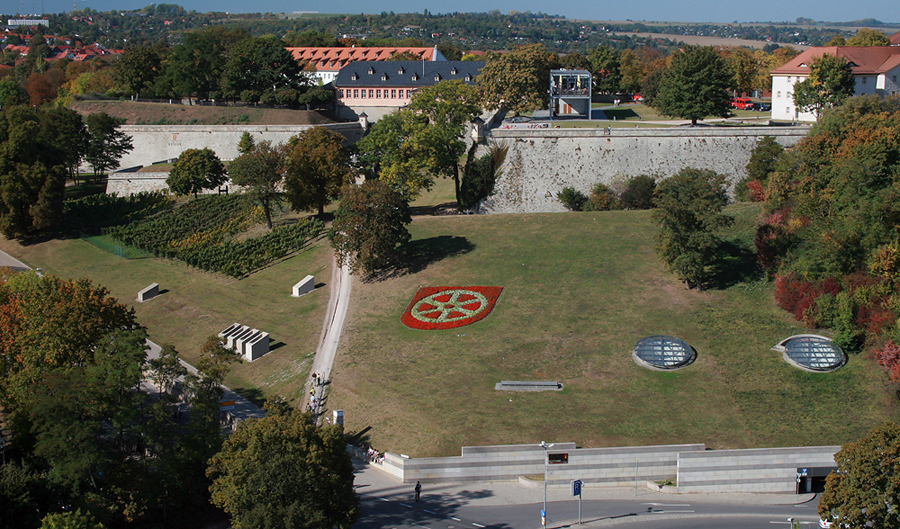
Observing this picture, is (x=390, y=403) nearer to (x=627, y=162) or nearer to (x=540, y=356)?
(x=540, y=356)

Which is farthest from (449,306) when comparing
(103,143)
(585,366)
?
(103,143)

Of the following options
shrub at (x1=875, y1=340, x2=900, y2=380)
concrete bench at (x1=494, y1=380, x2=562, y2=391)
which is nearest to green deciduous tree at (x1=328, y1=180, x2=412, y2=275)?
concrete bench at (x1=494, y1=380, x2=562, y2=391)

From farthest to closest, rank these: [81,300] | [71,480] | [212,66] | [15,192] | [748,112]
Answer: [212,66]
[748,112]
[15,192]
[81,300]
[71,480]

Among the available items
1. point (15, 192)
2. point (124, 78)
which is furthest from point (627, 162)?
point (124, 78)

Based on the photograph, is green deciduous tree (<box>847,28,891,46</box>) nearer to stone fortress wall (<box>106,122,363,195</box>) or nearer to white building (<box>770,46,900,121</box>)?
white building (<box>770,46,900,121</box>)

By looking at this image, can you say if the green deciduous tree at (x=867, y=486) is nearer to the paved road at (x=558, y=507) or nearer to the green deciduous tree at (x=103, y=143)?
the paved road at (x=558, y=507)

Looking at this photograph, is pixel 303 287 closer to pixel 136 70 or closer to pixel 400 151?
pixel 400 151
